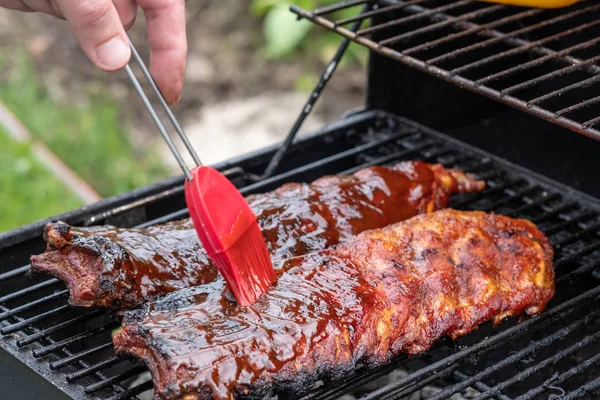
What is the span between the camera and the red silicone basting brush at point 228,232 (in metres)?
2.53

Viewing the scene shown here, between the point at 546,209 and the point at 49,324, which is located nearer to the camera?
the point at 49,324

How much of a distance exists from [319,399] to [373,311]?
350 millimetres

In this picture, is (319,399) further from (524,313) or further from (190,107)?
(190,107)

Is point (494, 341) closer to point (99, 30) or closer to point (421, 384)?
point (421, 384)

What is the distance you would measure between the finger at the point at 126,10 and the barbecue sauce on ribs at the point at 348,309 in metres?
1.12

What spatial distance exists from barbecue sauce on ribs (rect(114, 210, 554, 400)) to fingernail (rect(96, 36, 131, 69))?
32.1 inches

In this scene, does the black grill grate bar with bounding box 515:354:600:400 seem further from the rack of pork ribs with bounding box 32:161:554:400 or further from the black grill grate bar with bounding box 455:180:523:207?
the black grill grate bar with bounding box 455:180:523:207

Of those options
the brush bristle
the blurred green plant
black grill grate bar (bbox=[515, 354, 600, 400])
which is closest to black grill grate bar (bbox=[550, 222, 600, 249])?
black grill grate bar (bbox=[515, 354, 600, 400])

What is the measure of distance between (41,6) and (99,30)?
71cm

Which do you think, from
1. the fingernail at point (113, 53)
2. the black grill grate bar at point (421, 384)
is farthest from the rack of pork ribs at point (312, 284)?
the fingernail at point (113, 53)

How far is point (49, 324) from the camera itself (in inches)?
130

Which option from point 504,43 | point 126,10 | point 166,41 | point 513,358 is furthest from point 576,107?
point 126,10

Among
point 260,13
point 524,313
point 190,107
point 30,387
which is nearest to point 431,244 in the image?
point 524,313

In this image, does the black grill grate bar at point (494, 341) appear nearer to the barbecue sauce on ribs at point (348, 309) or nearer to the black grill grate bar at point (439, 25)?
the barbecue sauce on ribs at point (348, 309)
